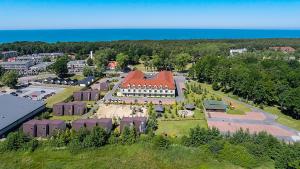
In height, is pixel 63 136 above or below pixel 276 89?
below

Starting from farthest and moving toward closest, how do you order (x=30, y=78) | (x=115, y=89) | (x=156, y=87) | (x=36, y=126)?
1. (x=30, y=78)
2. (x=115, y=89)
3. (x=156, y=87)
4. (x=36, y=126)

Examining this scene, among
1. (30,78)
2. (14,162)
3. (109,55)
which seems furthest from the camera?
(109,55)

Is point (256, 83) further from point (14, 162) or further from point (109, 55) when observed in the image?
point (109, 55)

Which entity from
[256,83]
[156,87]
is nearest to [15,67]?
[156,87]

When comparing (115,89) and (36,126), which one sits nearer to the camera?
(36,126)

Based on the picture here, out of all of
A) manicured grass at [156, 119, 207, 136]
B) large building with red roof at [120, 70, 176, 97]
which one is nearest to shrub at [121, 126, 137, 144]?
manicured grass at [156, 119, 207, 136]

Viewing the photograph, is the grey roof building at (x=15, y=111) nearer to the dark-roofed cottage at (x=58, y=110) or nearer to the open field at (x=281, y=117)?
the dark-roofed cottage at (x=58, y=110)

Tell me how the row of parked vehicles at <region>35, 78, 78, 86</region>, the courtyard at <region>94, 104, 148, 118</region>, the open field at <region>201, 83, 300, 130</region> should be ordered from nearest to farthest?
1. the open field at <region>201, 83, 300, 130</region>
2. the courtyard at <region>94, 104, 148, 118</region>
3. the row of parked vehicles at <region>35, 78, 78, 86</region>

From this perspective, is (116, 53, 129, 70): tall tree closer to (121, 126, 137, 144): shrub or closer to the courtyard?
the courtyard
